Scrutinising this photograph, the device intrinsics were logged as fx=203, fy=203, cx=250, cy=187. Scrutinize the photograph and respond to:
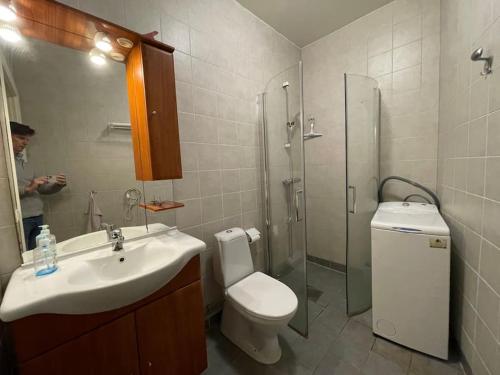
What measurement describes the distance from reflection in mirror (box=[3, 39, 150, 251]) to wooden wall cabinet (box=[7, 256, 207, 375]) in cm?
47

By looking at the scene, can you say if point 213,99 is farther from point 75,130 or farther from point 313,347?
point 313,347

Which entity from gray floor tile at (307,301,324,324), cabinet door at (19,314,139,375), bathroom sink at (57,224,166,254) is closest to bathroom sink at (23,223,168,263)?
bathroom sink at (57,224,166,254)

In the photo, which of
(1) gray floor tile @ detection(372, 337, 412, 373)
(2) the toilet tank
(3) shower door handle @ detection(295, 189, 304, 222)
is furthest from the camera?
(3) shower door handle @ detection(295, 189, 304, 222)

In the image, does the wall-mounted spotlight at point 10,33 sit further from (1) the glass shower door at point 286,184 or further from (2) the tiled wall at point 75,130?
(1) the glass shower door at point 286,184

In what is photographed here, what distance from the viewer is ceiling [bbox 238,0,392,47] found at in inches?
68.0

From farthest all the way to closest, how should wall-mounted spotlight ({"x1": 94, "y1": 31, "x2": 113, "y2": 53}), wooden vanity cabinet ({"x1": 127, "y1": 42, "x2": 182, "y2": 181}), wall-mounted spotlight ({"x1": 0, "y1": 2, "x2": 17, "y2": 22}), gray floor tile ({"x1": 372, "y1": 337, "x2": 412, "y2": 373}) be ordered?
gray floor tile ({"x1": 372, "y1": 337, "x2": 412, "y2": 373}) < wooden vanity cabinet ({"x1": 127, "y1": 42, "x2": 182, "y2": 181}) < wall-mounted spotlight ({"x1": 94, "y1": 31, "x2": 113, "y2": 53}) < wall-mounted spotlight ({"x1": 0, "y1": 2, "x2": 17, "y2": 22})

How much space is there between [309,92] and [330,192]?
1.20 meters

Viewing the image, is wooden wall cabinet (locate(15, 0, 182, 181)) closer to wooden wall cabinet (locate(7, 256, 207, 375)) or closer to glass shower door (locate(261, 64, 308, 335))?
wooden wall cabinet (locate(7, 256, 207, 375))

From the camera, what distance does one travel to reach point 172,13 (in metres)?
1.32

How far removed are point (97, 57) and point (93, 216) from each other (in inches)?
34.0

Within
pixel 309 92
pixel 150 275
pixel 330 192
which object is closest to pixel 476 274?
pixel 330 192

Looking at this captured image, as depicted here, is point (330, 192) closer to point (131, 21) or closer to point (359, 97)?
point (359, 97)

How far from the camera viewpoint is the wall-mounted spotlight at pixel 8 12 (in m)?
0.83

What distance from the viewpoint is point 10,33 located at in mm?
888
